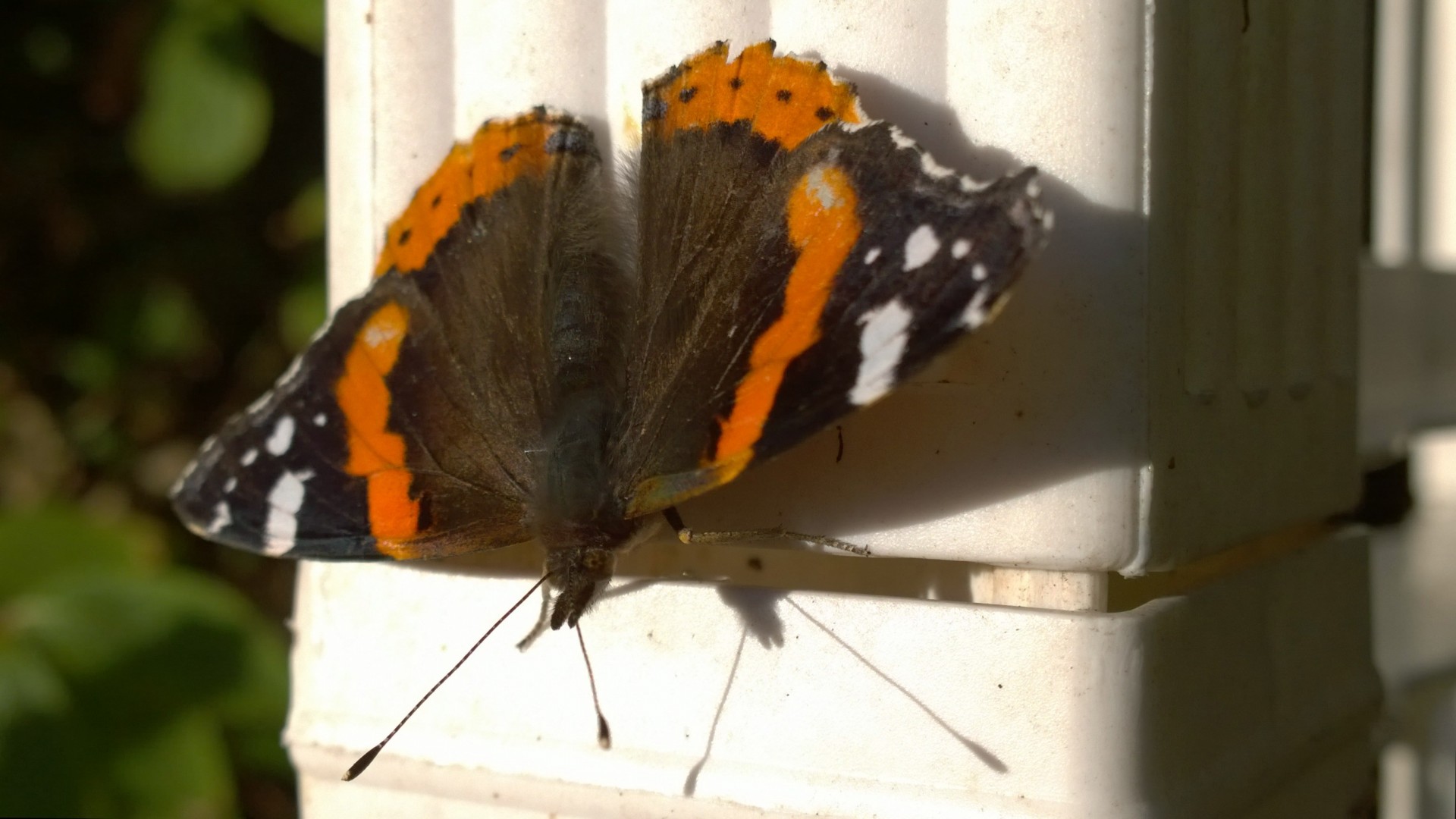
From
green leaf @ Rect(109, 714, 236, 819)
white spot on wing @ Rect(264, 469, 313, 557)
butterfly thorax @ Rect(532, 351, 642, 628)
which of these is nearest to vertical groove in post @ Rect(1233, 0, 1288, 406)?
butterfly thorax @ Rect(532, 351, 642, 628)

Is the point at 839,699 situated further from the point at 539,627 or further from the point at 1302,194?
the point at 1302,194

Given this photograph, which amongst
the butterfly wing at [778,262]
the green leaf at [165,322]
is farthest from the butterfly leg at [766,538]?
the green leaf at [165,322]

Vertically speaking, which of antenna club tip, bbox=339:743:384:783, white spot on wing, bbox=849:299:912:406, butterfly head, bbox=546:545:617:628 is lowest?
antenna club tip, bbox=339:743:384:783

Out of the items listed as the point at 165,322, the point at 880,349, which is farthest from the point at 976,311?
the point at 165,322

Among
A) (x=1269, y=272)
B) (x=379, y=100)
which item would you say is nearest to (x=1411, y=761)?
(x=1269, y=272)

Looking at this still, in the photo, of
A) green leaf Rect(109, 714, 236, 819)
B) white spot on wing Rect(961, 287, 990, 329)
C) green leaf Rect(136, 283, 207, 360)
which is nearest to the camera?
white spot on wing Rect(961, 287, 990, 329)

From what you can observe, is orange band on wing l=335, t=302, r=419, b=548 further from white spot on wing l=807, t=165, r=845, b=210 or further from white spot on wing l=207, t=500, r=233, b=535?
white spot on wing l=807, t=165, r=845, b=210
